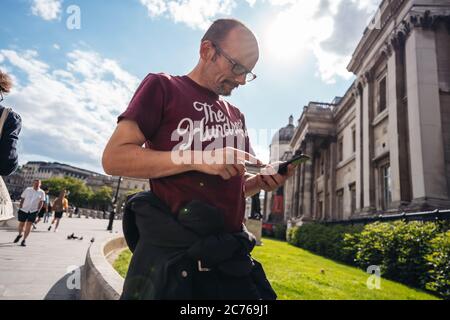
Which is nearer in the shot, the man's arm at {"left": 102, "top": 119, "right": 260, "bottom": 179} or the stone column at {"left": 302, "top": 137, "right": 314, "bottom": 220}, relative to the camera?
the man's arm at {"left": 102, "top": 119, "right": 260, "bottom": 179}

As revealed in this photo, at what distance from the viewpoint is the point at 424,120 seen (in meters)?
12.1

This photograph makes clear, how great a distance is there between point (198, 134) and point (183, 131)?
8 centimetres

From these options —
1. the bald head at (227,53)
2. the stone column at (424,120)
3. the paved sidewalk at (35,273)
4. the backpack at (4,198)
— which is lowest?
the paved sidewalk at (35,273)

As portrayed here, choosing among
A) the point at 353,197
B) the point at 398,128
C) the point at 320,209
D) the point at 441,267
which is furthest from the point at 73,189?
the point at 441,267

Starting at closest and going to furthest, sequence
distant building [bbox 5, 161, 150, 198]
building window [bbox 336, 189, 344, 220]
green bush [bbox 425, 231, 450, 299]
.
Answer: green bush [bbox 425, 231, 450, 299] < building window [bbox 336, 189, 344, 220] < distant building [bbox 5, 161, 150, 198]

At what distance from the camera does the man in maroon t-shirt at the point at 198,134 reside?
1.23m

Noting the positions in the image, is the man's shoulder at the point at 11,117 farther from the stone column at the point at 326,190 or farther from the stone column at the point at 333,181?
the stone column at the point at 326,190

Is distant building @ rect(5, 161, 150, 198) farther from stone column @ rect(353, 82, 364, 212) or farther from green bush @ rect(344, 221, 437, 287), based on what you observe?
green bush @ rect(344, 221, 437, 287)

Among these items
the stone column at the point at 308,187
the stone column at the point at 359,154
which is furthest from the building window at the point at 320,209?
the stone column at the point at 359,154

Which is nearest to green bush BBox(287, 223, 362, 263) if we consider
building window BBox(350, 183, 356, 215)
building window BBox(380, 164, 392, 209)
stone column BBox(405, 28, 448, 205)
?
stone column BBox(405, 28, 448, 205)

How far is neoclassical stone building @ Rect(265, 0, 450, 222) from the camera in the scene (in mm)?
11797

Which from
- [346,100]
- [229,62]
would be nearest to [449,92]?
[346,100]
